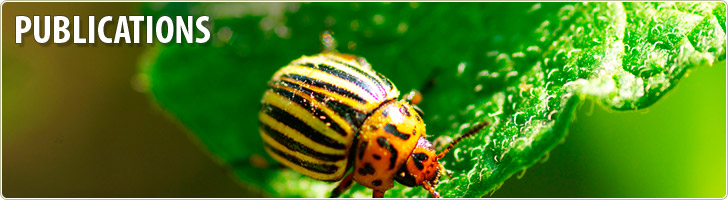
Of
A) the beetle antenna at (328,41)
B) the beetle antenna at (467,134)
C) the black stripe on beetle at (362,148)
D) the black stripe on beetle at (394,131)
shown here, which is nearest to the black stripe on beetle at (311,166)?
the black stripe on beetle at (362,148)

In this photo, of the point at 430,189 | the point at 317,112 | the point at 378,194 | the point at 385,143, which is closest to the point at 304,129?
the point at 317,112

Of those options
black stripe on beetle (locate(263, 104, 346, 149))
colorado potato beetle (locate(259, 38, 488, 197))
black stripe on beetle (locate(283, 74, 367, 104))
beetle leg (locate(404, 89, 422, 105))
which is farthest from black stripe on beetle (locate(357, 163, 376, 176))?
beetle leg (locate(404, 89, 422, 105))

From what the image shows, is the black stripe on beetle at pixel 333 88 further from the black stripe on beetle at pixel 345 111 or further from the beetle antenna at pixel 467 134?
the beetle antenna at pixel 467 134

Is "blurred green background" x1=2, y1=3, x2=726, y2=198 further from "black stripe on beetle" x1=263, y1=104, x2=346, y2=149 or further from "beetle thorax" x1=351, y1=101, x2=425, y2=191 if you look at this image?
"beetle thorax" x1=351, y1=101, x2=425, y2=191

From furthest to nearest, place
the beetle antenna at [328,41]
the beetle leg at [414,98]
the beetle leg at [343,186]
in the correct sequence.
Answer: the beetle antenna at [328,41], the beetle leg at [414,98], the beetle leg at [343,186]

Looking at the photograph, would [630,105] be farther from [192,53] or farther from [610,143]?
[192,53]

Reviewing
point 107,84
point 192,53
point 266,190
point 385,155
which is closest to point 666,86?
point 385,155
